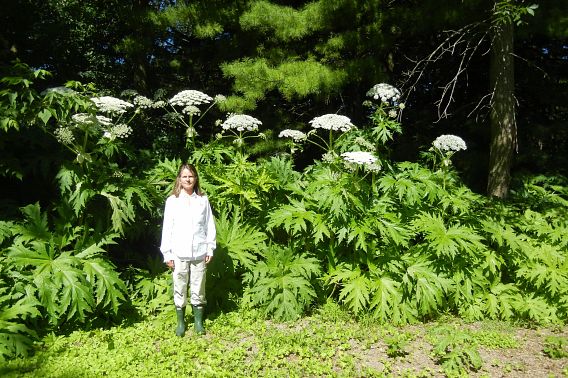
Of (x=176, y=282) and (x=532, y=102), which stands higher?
(x=532, y=102)

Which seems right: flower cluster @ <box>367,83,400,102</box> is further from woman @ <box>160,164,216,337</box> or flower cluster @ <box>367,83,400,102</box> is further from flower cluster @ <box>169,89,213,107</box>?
woman @ <box>160,164,216,337</box>

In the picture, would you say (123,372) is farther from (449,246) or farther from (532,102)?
(532,102)

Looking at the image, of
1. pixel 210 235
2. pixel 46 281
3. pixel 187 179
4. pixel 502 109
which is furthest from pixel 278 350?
pixel 502 109

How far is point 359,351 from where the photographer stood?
4613mm

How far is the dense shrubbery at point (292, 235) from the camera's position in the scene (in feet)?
15.8

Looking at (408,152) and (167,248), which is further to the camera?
(408,152)

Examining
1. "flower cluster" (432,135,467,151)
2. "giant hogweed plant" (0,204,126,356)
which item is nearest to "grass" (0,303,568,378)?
"giant hogweed plant" (0,204,126,356)

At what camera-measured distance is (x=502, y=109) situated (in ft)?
24.8

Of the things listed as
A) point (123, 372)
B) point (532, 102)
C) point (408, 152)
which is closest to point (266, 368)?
point (123, 372)

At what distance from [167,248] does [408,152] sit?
6.88m

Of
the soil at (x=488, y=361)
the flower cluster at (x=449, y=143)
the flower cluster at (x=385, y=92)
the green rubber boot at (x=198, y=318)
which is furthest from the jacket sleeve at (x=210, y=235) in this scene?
the flower cluster at (x=449, y=143)

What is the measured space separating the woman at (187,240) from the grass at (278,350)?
16.5 inches

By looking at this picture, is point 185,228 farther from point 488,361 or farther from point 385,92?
point 488,361

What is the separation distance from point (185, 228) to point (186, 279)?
620mm
